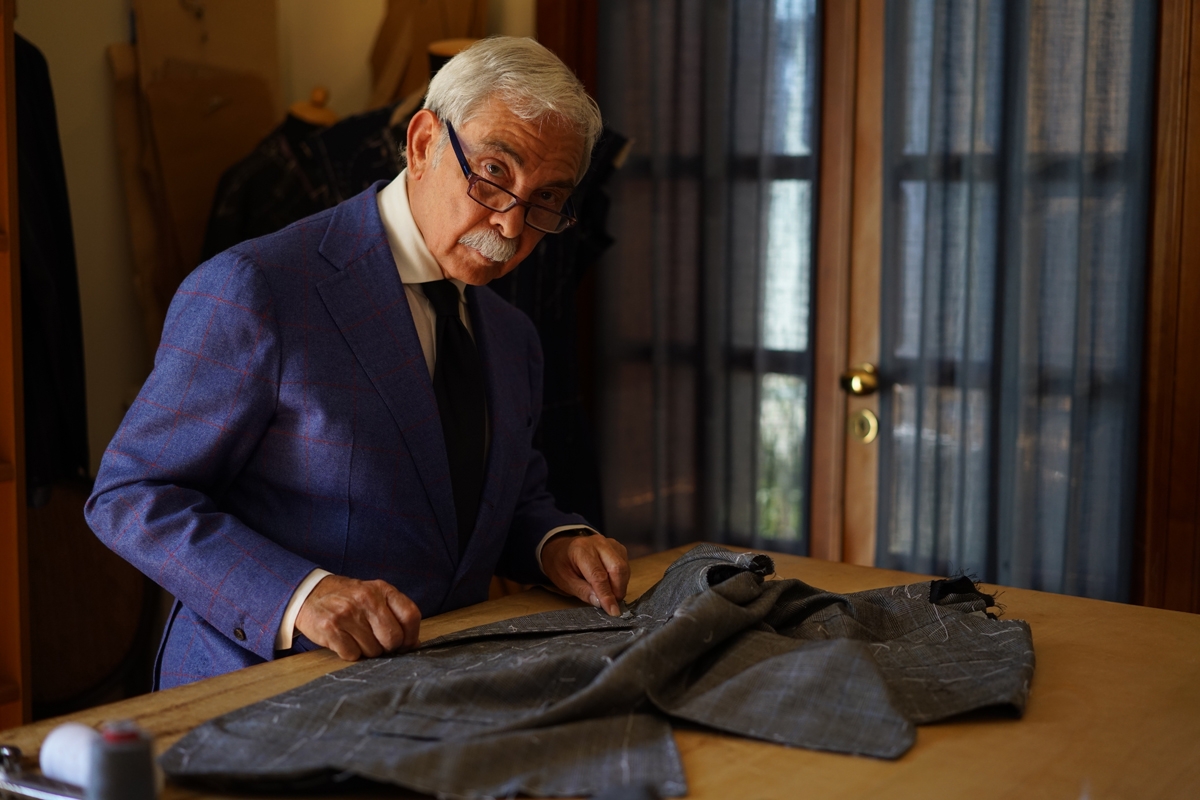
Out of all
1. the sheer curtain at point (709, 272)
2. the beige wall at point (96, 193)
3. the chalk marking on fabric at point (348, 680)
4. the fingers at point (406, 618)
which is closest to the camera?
the chalk marking on fabric at point (348, 680)

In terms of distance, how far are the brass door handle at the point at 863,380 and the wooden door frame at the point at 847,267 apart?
0.02 metres

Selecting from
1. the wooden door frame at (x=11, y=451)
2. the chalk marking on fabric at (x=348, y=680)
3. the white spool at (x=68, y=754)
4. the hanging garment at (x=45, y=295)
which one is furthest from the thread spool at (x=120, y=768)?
the hanging garment at (x=45, y=295)

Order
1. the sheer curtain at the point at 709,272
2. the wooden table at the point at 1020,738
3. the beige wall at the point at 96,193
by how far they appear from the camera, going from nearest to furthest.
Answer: the wooden table at the point at 1020,738
the beige wall at the point at 96,193
the sheer curtain at the point at 709,272

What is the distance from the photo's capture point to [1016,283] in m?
2.54

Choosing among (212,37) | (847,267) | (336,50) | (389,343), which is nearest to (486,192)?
(389,343)

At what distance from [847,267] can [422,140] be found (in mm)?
1478

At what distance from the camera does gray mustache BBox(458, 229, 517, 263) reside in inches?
59.6

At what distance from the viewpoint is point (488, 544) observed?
5.12 ft

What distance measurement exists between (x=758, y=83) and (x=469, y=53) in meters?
1.48

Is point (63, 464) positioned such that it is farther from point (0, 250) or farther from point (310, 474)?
point (310, 474)

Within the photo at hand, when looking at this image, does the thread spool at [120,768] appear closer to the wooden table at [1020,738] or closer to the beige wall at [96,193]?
the wooden table at [1020,738]

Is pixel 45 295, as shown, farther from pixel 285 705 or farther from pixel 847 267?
pixel 847 267

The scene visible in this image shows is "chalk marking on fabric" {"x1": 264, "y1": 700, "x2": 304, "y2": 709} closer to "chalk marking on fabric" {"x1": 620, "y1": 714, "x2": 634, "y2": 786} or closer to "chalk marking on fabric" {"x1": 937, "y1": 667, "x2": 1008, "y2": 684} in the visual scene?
"chalk marking on fabric" {"x1": 620, "y1": 714, "x2": 634, "y2": 786}

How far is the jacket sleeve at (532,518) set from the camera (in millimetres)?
1631
